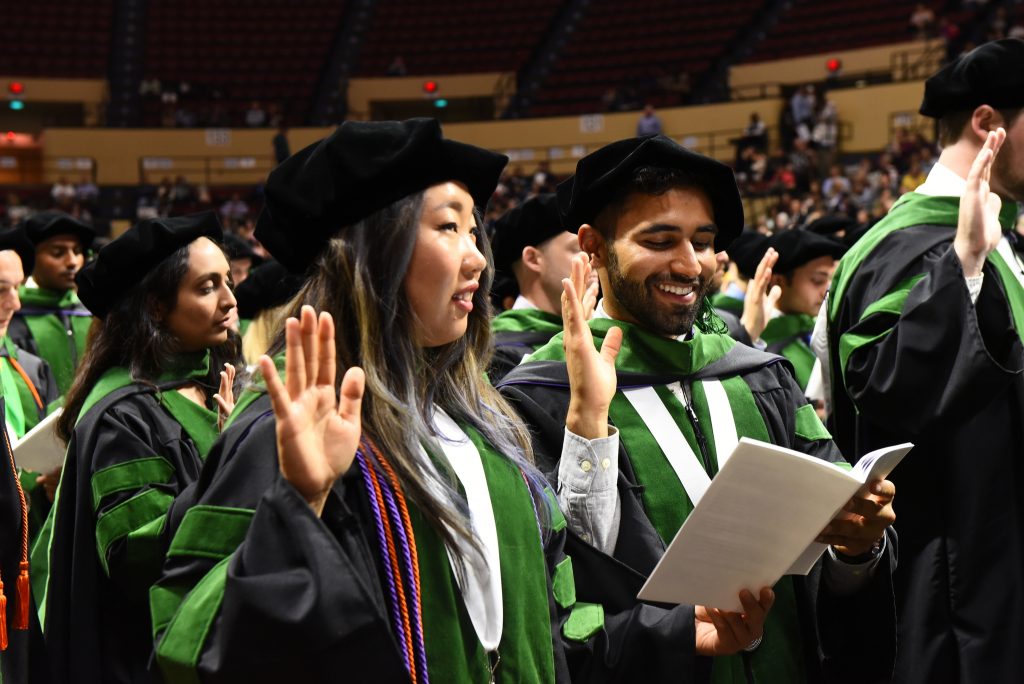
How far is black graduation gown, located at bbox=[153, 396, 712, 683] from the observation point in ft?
5.52

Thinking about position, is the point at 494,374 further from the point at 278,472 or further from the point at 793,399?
the point at 278,472

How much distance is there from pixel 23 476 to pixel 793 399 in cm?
353

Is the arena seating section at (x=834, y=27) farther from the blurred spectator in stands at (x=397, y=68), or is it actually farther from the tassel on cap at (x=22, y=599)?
the tassel on cap at (x=22, y=599)

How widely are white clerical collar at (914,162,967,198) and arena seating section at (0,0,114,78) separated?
25.7 meters

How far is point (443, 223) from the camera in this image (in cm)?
210

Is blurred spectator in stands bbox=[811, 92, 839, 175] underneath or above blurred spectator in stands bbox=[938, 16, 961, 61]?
underneath

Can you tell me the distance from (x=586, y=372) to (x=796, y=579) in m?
0.72

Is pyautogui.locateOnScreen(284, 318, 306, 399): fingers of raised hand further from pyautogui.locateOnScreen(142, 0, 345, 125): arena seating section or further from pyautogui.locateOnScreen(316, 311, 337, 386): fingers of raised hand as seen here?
pyautogui.locateOnScreen(142, 0, 345, 125): arena seating section

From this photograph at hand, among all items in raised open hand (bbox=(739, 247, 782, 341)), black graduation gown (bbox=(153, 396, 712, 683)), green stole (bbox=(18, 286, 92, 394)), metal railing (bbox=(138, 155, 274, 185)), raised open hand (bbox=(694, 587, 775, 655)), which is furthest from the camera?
metal railing (bbox=(138, 155, 274, 185))

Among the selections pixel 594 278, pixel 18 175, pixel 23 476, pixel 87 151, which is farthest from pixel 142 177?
pixel 594 278

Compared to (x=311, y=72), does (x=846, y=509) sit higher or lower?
lower

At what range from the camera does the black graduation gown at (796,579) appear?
2.54 meters

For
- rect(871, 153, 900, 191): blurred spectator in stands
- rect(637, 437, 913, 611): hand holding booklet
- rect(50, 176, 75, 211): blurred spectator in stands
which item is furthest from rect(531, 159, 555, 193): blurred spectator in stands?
rect(637, 437, 913, 611): hand holding booklet

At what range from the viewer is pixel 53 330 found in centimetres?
707
